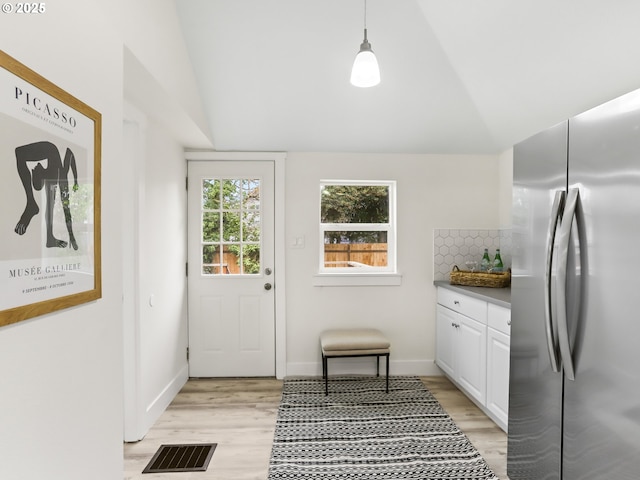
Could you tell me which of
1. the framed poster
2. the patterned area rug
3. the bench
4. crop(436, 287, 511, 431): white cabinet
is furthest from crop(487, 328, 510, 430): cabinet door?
the framed poster

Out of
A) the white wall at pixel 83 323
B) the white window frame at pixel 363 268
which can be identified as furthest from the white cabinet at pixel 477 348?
the white wall at pixel 83 323

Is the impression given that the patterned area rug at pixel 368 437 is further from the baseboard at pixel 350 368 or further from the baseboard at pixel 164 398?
the baseboard at pixel 164 398

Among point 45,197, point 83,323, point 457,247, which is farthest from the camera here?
point 457,247

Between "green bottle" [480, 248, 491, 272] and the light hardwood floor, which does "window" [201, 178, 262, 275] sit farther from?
"green bottle" [480, 248, 491, 272]

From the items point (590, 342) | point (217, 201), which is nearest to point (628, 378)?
point (590, 342)

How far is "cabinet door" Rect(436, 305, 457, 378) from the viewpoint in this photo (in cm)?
313

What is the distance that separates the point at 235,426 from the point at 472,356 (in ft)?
5.78

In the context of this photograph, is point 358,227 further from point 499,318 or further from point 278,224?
point 499,318

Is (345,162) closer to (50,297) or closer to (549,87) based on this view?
(549,87)

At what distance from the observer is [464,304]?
293cm

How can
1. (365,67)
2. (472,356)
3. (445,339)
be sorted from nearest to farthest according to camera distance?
(365,67) → (472,356) → (445,339)

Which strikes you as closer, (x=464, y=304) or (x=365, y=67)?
(x=365, y=67)

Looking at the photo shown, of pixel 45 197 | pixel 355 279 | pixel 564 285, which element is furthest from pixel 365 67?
pixel 355 279

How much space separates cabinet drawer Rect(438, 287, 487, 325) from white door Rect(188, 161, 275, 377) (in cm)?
154
